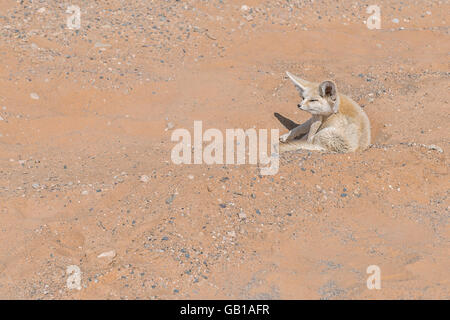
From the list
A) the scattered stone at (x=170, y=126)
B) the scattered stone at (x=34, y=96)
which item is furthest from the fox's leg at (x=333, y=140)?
the scattered stone at (x=34, y=96)

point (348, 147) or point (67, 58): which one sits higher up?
point (67, 58)

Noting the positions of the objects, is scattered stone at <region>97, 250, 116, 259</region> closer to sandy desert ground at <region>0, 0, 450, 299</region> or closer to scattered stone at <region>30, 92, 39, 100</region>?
sandy desert ground at <region>0, 0, 450, 299</region>

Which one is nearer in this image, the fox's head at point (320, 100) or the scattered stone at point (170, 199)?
the scattered stone at point (170, 199)

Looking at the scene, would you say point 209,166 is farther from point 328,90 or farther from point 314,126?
point 328,90

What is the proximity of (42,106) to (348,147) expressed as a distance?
15.6 feet

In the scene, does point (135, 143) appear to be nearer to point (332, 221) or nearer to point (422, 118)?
point (332, 221)

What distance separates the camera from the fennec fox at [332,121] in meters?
6.31

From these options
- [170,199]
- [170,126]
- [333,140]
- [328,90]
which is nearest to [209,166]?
[170,199]

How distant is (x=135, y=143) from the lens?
23.3 feet

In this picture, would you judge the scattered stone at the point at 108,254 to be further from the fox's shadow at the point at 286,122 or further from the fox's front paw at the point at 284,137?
the fox's shadow at the point at 286,122

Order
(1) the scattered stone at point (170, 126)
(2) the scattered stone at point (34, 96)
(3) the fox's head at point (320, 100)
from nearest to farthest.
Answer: (3) the fox's head at point (320, 100) → (1) the scattered stone at point (170, 126) → (2) the scattered stone at point (34, 96)

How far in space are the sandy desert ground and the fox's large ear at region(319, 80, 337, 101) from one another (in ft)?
2.62
